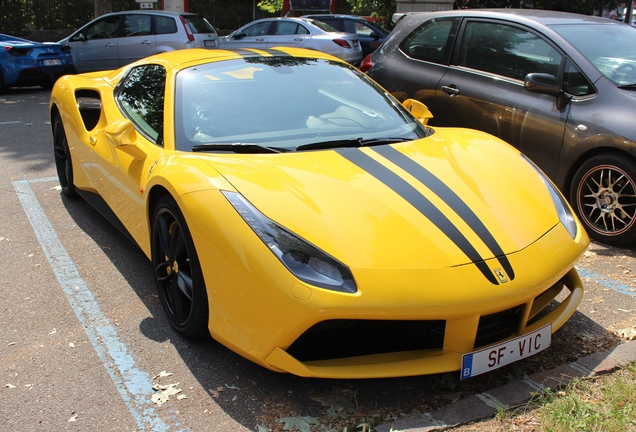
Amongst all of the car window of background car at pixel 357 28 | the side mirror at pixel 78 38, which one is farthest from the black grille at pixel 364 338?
the car window of background car at pixel 357 28

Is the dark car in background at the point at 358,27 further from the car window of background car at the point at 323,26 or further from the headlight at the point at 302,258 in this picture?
the headlight at the point at 302,258

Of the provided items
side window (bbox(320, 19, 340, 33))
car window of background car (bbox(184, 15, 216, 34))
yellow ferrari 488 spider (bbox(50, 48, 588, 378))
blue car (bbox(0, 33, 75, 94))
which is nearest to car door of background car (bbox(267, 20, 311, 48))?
side window (bbox(320, 19, 340, 33))

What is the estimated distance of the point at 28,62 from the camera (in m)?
11.7

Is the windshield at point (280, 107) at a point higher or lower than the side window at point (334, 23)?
higher

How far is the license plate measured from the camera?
2.52 m

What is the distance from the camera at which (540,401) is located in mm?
2625

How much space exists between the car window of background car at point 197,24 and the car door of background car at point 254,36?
154 cm

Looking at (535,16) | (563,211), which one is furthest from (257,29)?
(563,211)

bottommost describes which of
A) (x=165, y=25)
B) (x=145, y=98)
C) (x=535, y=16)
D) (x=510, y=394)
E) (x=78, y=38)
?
(x=510, y=394)

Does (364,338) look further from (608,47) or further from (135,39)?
(135,39)

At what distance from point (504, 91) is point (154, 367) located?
3563 millimetres

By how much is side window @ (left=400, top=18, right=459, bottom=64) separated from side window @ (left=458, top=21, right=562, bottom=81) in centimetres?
16

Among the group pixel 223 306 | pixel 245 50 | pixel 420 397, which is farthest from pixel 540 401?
pixel 245 50

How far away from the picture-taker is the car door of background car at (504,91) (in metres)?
4.84
